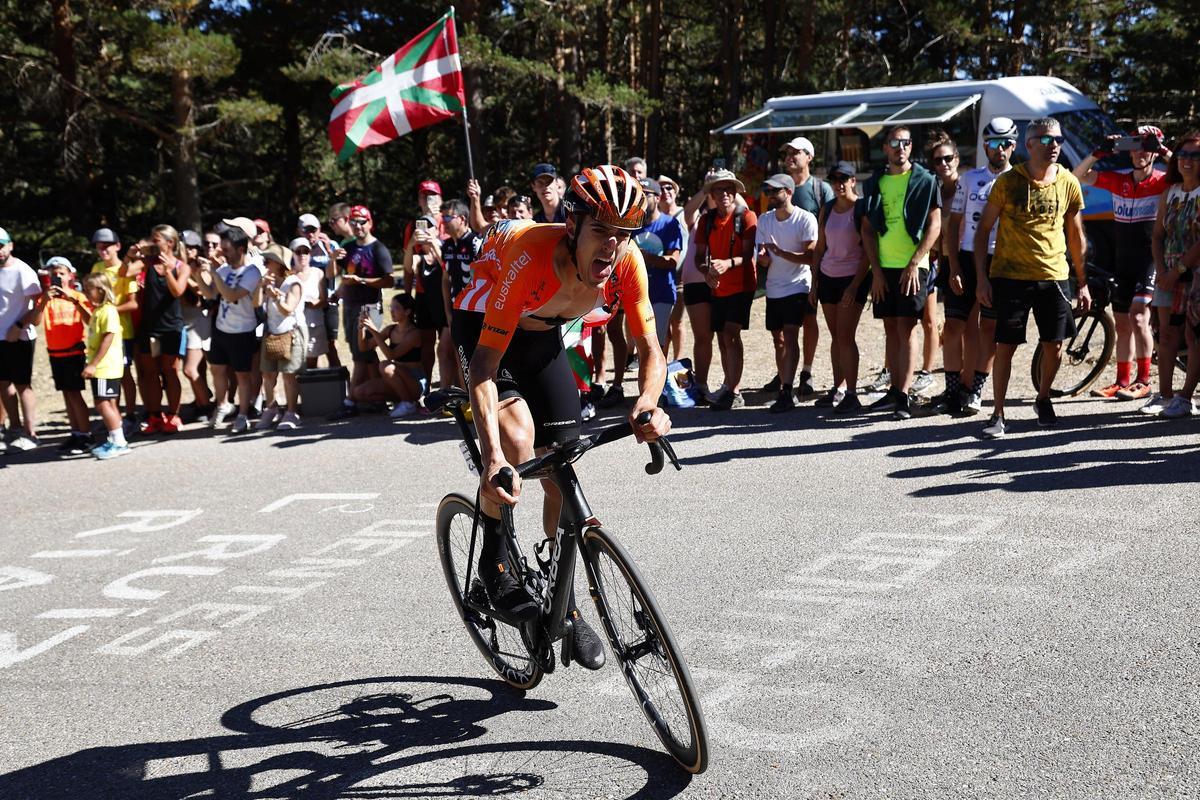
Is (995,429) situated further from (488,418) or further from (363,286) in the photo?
(363,286)

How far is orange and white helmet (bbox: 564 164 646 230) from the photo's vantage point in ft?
12.9

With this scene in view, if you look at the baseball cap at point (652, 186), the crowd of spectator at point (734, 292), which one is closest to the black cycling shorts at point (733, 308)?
the crowd of spectator at point (734, 292)

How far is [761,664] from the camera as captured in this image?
4.75 meters

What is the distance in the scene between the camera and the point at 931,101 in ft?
57.2

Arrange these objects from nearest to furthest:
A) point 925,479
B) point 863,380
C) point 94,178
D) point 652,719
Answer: point 652,719 → point 925,479 → point 863,380 → point 94,178

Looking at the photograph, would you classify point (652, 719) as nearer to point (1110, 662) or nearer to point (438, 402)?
point (438, 402)

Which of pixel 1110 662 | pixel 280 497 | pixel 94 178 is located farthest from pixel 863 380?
pixel 94 178

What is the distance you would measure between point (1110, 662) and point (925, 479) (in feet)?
10.2

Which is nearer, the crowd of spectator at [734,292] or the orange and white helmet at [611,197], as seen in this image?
the orange and white helmet at [611,197]

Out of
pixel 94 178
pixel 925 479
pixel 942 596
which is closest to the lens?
pixel 942 596

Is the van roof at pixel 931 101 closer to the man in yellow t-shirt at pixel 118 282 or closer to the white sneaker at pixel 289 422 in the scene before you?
the white sneaker at pixel 289 422

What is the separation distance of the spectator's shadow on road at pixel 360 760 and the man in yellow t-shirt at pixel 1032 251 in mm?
5360

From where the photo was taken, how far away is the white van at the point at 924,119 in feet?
52.1

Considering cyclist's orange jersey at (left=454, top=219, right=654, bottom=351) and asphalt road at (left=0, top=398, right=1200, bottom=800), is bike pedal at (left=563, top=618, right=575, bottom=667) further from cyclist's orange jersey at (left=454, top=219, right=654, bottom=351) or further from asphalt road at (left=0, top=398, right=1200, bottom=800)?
cyclist's orange jersey at (left=454, top=219, right=654, bottom=351)
